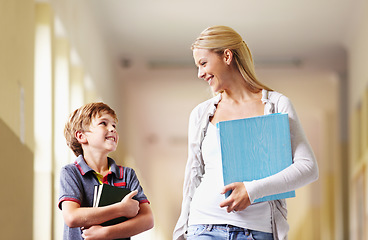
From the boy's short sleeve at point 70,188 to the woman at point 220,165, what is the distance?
459 millimetres

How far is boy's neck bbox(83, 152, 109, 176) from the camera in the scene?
2293mm

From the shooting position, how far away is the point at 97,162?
2.29 meters

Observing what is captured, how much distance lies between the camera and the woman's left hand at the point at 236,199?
233 centimetres

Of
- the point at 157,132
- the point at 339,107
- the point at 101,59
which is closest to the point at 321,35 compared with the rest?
the point at 339,107

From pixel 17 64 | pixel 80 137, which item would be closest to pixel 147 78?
pixel 17 64

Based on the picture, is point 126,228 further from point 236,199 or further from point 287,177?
point 287,177

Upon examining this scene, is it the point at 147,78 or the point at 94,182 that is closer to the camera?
the point at 94,182

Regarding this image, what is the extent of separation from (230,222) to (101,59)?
340 inches

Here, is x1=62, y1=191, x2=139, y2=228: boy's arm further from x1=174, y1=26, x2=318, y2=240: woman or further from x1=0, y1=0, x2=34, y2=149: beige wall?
x1=0, y1=0, x2=34, y2=149: beige wall

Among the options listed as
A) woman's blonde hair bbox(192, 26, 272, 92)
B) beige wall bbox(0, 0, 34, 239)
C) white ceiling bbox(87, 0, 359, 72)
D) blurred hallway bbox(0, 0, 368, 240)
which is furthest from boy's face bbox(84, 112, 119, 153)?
white ceiling bbox(87, 0, 359, 72)

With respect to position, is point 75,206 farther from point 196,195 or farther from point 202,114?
point 202,114

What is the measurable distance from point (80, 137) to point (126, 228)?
1.12 feet

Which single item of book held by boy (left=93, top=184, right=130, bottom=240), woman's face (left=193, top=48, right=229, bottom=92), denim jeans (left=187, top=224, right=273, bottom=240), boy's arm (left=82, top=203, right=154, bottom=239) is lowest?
denim jeans (left=187, top=224, right=273, bottom=240)

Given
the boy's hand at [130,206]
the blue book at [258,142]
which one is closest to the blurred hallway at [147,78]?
the blue book at [258,142]
